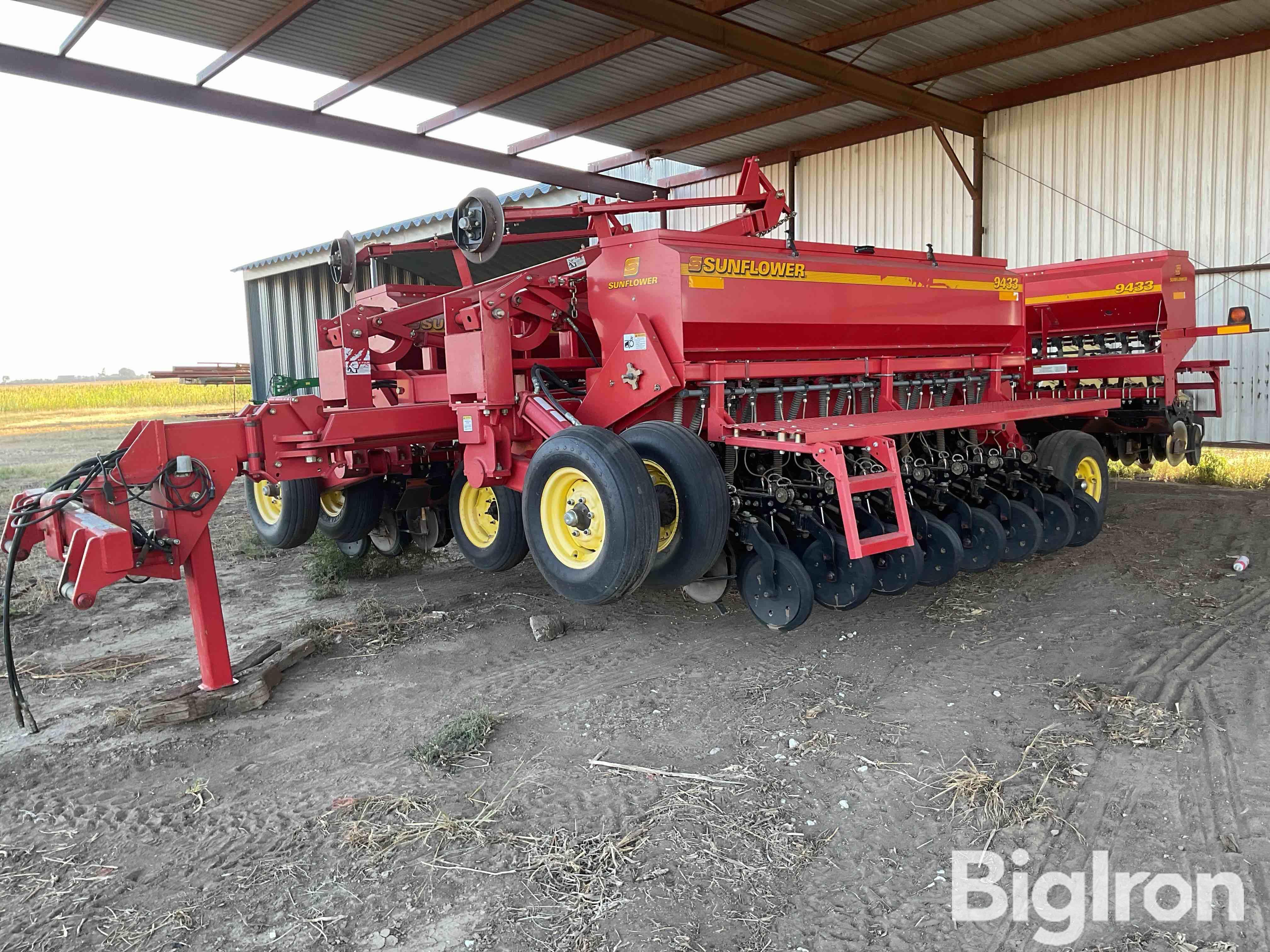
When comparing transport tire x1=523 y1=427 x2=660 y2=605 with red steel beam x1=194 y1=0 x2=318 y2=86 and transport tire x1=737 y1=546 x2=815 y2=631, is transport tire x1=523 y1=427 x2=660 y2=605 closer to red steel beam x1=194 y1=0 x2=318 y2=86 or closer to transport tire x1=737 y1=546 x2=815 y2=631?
transport tire x1=737 y1=546 x2=815 y2=631

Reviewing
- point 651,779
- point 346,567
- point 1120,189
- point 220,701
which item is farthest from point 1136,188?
point 220,701

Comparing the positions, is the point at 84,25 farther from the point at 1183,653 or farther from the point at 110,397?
the point at 110,397

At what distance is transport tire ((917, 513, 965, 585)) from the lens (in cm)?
511

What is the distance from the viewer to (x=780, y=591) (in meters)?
4.54

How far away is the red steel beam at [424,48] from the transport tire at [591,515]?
4989 millimetres

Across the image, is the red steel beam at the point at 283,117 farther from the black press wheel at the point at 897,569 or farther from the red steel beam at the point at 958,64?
the black press wheel at the point at 897,569

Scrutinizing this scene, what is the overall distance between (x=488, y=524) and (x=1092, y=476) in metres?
4.22

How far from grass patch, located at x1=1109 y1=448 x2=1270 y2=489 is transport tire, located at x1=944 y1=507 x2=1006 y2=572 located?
17.0ft

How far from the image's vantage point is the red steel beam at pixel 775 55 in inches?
291

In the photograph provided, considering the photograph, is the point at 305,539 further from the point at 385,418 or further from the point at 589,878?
the point at 589,878

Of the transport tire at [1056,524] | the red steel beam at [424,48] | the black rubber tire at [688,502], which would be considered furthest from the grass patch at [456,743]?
the red steel beam at [424,48]

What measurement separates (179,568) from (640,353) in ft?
7.97

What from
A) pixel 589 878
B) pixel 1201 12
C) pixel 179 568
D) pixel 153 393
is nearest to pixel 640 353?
pixel 179 568

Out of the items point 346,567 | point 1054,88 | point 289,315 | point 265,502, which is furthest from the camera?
point 289,315
